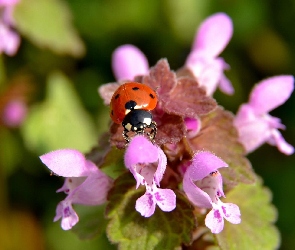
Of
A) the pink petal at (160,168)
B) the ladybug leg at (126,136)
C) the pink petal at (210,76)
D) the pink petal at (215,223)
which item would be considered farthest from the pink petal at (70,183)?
the pink petal at (210,76)

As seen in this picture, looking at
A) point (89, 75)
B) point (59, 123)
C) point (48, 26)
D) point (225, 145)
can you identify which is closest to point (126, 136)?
point (225, 145)

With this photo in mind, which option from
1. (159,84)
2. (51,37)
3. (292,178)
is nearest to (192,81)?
(159,84)

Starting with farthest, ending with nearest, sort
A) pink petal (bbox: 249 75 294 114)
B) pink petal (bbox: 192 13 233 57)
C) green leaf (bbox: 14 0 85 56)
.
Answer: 1. green leaf (bbox: 14 0 85 56)
2. pink petal (bbox: 192 13 233 57)
3. pink petal (bbox: 249 75 294 114)

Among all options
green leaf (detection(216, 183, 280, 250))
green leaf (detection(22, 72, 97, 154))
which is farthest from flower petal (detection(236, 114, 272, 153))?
green leaf (detection(22, 72, 97, 154))

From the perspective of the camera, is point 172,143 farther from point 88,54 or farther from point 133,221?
point 88,54

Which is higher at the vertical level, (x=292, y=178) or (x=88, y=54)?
(x=88, y=54)

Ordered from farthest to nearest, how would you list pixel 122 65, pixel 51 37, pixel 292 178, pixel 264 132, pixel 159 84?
pixel 292 178 < pixel 51 37 < pixel 122 65 < pixel 264 132 < pixel 159 84

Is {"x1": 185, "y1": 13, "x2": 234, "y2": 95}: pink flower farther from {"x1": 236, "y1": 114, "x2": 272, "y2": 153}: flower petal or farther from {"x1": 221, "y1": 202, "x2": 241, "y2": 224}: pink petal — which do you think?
{"x1": 221, "y1": 202, "x2": 241, "y2": 224}: pink petal

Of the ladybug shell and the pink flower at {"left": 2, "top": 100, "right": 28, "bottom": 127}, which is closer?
the ladybug shell
